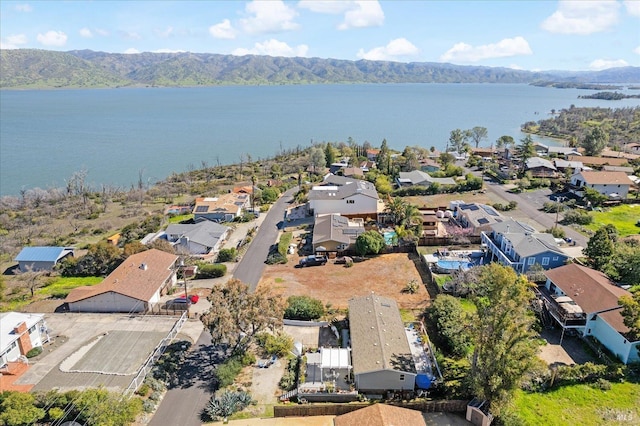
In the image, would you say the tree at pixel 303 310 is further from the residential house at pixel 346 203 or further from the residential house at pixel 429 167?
the residential house at pixel 429 167

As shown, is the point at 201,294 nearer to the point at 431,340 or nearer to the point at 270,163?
the point at 431,340

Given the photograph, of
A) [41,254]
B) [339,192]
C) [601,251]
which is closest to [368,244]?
[339,192]

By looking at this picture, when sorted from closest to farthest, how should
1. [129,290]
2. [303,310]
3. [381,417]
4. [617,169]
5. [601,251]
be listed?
1. [381,417]
2. [303,310]
3. [129,290]
4. [601,251]
5. [617,169]

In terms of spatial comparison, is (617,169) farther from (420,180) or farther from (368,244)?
(368,244)

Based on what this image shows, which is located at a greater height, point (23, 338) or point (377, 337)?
point (377, 337)

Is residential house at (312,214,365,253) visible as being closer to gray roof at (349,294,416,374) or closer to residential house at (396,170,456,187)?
gray roof at (349,294,416,374)

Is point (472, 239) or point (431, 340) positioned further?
point (472, 239)

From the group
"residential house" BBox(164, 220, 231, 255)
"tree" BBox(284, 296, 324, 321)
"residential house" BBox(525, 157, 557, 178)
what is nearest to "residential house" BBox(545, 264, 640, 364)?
"tree" BBox(284, 296, 324, 321)

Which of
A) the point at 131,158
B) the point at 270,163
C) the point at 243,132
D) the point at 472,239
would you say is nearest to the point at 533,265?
the point at 472,239
